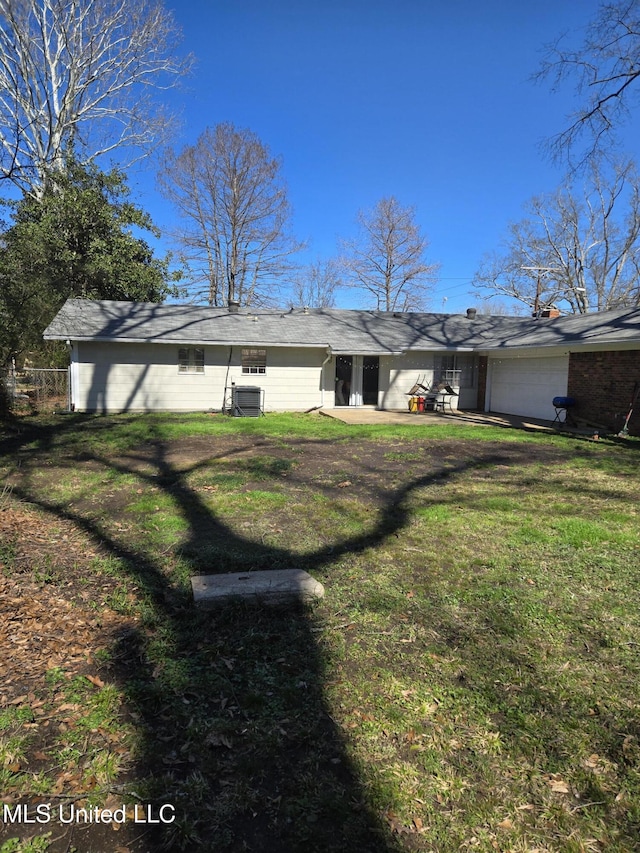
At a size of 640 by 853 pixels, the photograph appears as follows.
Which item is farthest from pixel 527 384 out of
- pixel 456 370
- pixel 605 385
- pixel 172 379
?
pixel 172 379

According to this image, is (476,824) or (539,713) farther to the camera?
(539,713)

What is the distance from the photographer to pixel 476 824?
180cm

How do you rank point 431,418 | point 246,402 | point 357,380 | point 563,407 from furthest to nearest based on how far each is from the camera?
point 357,380
point 431,418
point 246,402
point 563,407

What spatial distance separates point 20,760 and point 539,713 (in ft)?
7.67

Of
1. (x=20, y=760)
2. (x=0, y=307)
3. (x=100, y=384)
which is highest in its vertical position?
(x=0, y=307)

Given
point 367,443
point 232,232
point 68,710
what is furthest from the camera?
point 232,232

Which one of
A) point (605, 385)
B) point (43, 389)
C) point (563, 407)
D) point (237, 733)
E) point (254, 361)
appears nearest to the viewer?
point (237, 733)

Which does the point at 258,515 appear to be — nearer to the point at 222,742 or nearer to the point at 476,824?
the point at 222,742

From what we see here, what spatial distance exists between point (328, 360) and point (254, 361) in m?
2.52

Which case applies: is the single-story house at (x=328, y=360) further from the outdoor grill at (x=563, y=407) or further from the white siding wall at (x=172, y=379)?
the outdoor grill at (x=563, y=407)

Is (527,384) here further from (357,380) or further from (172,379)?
(172,379)

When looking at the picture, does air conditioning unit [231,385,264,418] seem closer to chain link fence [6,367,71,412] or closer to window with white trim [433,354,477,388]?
chain link fence [6,367,71,412]

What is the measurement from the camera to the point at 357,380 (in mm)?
17500

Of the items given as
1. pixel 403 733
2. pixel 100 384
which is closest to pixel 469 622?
pixel 403 733
